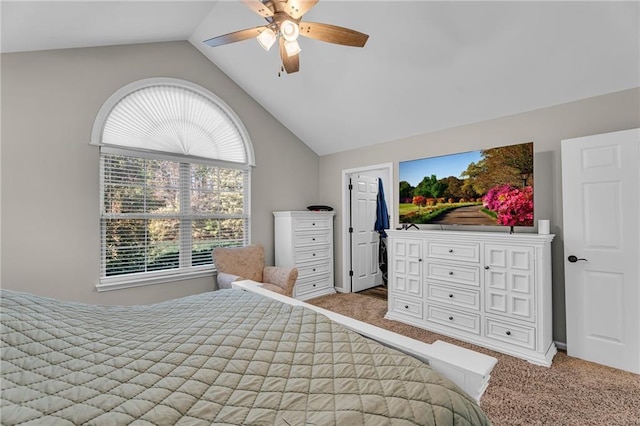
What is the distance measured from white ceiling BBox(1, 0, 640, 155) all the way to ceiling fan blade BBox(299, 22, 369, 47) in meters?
0.89

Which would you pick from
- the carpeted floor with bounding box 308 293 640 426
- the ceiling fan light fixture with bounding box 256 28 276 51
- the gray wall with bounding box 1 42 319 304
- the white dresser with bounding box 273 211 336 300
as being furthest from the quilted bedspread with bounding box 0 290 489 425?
the white dresser with bounding box 273 211 336 300

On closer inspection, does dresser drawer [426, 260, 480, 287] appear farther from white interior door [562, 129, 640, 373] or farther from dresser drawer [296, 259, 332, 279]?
dresser drawer [296, 259, 332, 279]

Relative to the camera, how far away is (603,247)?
2.42 metres

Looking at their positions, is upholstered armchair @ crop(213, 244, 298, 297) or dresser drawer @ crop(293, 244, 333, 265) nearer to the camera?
upholstered armchair @ crop(213, 244, 298, 297)

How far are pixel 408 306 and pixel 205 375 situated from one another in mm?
2908

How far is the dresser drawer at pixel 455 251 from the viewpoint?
292 cm

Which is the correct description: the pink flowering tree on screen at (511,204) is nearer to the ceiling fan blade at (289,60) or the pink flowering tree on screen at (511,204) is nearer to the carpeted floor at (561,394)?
the carpeted floor at (561,394)

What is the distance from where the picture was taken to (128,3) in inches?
94.1

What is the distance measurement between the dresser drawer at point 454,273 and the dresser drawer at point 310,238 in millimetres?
1796

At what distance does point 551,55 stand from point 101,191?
4428mm

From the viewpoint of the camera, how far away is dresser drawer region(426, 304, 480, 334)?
290 cm

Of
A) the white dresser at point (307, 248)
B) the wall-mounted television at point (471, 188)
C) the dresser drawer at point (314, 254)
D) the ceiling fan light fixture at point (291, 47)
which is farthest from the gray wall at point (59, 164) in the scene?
the wall-mounted television at point (471, 188)

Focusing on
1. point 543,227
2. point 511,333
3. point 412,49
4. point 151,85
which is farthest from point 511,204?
point 151,85

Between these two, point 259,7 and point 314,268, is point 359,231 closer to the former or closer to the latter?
point 314,268
